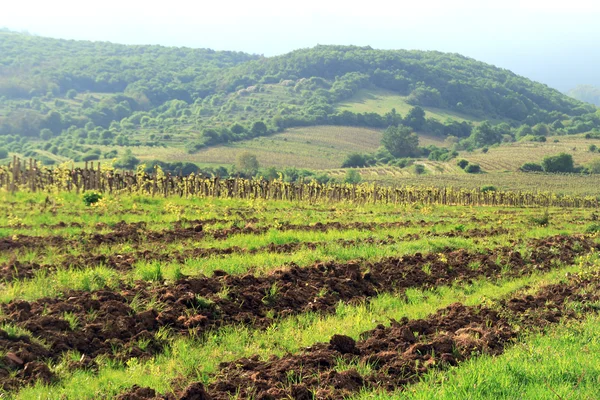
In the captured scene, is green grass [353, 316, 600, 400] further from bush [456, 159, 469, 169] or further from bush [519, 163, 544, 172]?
bush [456, 159, 469, 169]

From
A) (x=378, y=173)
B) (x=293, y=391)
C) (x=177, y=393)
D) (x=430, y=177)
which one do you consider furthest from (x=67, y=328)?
(x=378, y=173)

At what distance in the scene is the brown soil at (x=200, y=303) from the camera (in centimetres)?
801

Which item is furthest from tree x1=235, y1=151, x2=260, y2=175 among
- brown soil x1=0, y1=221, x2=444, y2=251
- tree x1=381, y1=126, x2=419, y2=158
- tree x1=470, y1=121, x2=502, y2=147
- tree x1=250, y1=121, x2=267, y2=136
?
brown soil x1=0, y1=221, x2=444, y2=251

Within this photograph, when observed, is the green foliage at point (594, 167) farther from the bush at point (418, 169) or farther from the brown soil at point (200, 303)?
the brown soil at point (200, 303)

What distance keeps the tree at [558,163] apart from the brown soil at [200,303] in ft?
374

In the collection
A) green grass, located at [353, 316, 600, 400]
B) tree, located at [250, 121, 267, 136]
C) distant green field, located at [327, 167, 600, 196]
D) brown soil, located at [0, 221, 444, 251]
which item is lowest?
distant green field, located at [327, 167, 600, 196]

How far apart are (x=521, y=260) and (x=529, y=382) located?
10.2 m

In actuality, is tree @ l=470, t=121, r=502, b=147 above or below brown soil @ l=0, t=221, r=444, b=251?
above

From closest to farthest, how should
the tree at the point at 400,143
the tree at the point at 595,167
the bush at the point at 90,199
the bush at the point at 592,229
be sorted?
the bush at the point at 90,199
the bush at the point at 592,229
the tree at the point at 595,167
the tree at the point at 400,143

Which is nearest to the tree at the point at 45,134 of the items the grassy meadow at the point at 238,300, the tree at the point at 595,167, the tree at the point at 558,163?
the tree at the point at 558,163

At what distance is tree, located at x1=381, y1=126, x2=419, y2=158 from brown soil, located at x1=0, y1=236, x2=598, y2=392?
15583 centimetres

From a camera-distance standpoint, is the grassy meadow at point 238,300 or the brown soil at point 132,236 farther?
the brown soil at point 132,236

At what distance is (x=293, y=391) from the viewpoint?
21.4ft

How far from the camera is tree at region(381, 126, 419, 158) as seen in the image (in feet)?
550
